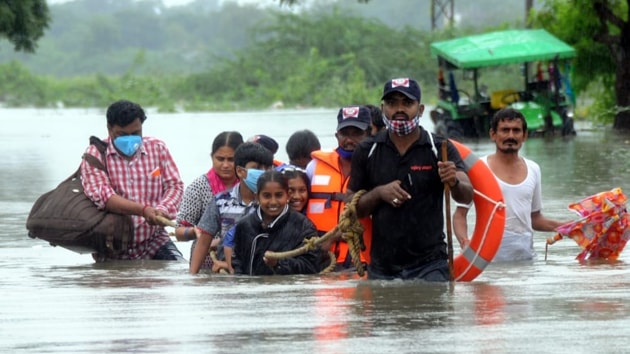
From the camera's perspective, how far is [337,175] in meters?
10.2

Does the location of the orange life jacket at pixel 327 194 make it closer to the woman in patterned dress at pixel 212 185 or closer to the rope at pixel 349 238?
the rope at pixel 349 238

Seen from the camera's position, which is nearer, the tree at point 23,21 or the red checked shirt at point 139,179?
the red checked shirt at point 139,179

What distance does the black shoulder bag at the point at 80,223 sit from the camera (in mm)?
11281

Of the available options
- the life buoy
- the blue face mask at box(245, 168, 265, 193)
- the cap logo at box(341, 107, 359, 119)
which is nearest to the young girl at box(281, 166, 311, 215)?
the blue face mask at box(245, 168, 265, 193)

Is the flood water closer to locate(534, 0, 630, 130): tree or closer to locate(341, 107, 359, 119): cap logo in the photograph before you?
locate(341, 107, 359, 119): cap logo

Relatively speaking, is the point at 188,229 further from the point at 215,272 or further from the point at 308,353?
the point at 308,353

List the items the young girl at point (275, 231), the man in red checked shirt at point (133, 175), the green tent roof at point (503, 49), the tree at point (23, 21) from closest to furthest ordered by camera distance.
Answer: the young girl at point (275, 231) < the man in red checked shirt at point (133, 175) < the green tent roof at point (503, 49) < the tree at point (23, 21)

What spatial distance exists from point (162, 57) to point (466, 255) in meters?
127

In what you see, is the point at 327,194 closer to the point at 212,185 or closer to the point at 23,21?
the point at 212,185

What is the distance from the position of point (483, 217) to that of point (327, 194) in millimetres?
1230

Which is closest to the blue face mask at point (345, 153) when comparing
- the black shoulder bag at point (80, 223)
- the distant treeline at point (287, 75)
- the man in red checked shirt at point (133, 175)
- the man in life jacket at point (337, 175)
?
the man in life jacket at point (337, 175)

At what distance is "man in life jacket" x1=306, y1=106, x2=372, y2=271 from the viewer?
1002 cm

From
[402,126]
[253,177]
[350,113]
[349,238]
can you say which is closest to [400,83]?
[402,126]

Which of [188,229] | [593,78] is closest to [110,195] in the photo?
[188,229]
